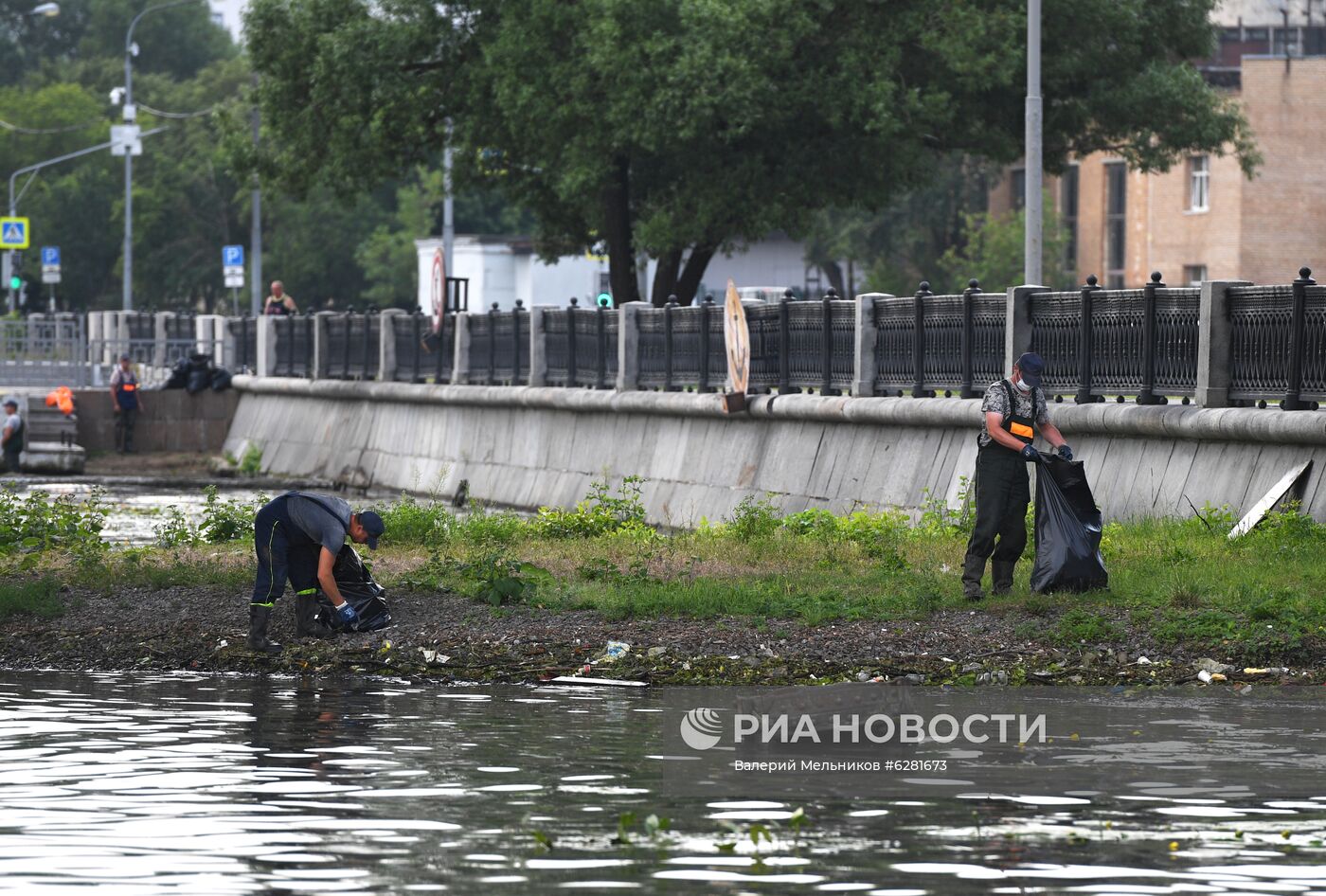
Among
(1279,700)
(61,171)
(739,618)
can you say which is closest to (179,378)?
(739,618)

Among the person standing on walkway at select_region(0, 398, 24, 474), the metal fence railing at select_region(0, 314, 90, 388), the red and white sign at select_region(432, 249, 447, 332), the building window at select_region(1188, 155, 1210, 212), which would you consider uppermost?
the building window at select_region(1188, 155, 1210, 212)

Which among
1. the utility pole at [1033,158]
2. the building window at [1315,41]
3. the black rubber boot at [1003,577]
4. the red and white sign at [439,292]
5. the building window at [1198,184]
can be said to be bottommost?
the black rubber boot at [1003,577]

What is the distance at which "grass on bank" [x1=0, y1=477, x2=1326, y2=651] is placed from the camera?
13.9 m

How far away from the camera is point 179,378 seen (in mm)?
43625

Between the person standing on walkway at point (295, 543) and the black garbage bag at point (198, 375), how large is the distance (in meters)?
29.3

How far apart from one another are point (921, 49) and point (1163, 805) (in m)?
25.5

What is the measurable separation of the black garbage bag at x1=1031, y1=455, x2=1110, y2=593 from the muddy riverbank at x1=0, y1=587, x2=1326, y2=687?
524mm

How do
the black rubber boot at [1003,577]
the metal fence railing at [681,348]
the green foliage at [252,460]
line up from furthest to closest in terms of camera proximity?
the green foliage at [252,460] < the metal fence railing at [681,348] < the black rubber boot at [1003,577]

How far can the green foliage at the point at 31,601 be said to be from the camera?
52.0 ft

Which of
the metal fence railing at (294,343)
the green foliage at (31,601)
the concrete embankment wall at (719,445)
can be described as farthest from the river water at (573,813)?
the metal fence railing at (294,343)

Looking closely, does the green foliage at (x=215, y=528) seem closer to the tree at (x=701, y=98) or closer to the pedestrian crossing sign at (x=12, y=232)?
the tree at (x=701, y=98)

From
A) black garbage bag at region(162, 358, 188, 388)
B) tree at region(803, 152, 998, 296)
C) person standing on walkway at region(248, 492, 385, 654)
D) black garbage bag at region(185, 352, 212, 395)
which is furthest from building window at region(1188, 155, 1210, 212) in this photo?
person standing on walkway at region(248, 492, 385, 654)

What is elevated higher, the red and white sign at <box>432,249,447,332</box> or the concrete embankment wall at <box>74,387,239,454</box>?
the red and white sign at <box>432,249,447,332</box>

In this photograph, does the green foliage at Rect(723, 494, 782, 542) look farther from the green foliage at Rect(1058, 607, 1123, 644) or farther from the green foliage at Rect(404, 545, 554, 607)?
the green foliage at Rect(1058, 607, 1123, 644)
